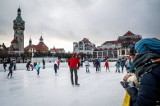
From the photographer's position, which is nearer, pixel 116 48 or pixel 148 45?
pixel 148 45

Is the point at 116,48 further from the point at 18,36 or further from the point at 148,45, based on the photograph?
the point at 148,45

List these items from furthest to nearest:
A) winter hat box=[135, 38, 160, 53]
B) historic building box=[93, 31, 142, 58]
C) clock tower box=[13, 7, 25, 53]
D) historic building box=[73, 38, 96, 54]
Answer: clock tower box=[13, 7, 25, 53] < historic building box=[73, 38, 96, 54] < historic building box=[93, 31, 142, 58] < winter hat box=[135, 38, 160, 53]

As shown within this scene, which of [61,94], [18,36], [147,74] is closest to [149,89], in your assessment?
[147,74]

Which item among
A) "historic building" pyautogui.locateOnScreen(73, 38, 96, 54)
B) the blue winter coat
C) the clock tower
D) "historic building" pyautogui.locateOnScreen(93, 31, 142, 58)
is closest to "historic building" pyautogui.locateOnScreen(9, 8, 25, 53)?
the clock tower

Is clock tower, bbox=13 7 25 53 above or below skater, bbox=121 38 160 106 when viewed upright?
above

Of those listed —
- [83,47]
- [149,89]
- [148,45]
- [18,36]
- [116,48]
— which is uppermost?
[18,36]

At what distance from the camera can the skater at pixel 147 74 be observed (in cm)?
112

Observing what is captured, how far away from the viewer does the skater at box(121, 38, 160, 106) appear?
3.68ft

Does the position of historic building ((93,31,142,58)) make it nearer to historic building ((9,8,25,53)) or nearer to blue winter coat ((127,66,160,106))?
historic building ((9,8,25,53))

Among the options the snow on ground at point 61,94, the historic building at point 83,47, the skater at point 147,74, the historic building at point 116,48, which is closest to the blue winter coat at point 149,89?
the skater at point 147,74

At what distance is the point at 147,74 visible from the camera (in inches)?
45.9

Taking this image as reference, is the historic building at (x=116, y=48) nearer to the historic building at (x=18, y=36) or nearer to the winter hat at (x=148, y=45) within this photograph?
the historic building at (x=18, y=36)

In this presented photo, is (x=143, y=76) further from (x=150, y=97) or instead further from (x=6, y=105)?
(x=6, y=105)

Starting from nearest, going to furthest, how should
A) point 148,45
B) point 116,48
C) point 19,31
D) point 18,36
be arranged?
point 148,45, point 116,48, point 18,36, point 19,31
